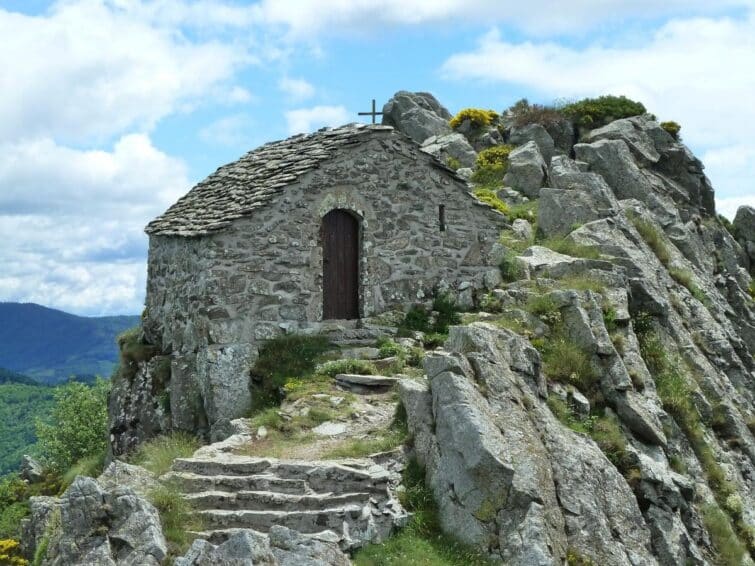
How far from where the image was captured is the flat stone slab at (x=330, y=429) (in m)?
15.1

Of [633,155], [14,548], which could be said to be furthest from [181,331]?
[633,155]

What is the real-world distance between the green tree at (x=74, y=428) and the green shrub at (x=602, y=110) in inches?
1078

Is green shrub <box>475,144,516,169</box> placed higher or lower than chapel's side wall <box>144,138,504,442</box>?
higher

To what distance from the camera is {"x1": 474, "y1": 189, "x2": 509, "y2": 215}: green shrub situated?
31.8 meters

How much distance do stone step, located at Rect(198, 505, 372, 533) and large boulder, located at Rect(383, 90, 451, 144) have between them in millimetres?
32094

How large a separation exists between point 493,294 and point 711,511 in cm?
827

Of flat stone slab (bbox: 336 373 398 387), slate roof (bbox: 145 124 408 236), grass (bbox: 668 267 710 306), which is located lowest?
flat stone slab (bbox: 336 373 398 387)

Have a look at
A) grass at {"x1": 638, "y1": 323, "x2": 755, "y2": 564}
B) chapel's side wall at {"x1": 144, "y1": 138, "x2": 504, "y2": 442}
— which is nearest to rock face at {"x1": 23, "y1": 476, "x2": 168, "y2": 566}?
chapel's side wall at {"x1": 144, "y1": 138, "x2": 504, "y2": 442}

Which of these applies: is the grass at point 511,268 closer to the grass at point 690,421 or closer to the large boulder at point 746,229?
the grass at point 690,421

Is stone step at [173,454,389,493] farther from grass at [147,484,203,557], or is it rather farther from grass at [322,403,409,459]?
grass at [147,484,203,557]

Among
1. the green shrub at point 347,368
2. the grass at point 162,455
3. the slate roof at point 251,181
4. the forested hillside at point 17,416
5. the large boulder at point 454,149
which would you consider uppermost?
the large boulder at point 454,149

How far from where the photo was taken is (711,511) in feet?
51.3

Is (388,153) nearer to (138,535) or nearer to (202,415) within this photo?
(202,415)

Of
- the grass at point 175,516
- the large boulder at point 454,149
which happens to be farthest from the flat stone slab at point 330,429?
the large boulder at point 454,149
